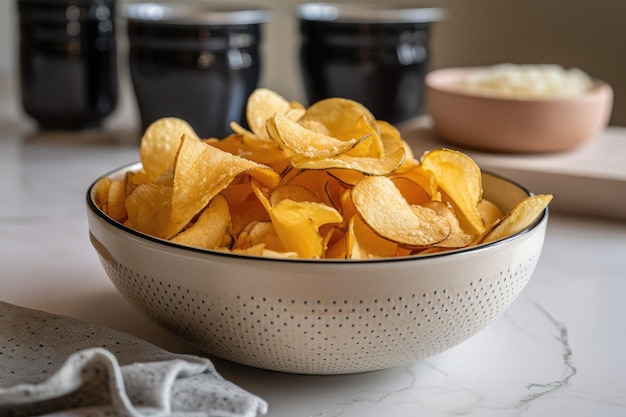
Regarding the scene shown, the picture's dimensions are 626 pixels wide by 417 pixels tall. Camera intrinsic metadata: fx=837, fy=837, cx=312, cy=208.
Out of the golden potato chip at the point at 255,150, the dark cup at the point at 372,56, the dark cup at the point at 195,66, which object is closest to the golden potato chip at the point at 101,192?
the golden potato chip at the point at 255,150

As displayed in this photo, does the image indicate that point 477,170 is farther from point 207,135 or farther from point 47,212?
point 207,135

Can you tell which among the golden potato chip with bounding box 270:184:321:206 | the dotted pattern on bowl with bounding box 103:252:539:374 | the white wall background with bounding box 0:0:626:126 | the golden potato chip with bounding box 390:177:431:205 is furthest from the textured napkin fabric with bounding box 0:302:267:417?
the white wall background with bounding box 0:0:626:126

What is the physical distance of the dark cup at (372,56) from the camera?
5.41 feet

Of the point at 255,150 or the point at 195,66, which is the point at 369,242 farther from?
the point at 195,66

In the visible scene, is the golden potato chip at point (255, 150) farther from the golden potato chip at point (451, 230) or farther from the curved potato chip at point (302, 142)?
the golden potato chip at point (451, 230)

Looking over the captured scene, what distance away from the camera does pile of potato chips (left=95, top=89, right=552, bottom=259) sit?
26.4 inches

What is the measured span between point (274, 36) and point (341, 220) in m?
1.90

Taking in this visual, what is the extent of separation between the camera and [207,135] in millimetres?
1603

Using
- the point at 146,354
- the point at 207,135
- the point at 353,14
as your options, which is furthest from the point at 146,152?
the point at 353,14

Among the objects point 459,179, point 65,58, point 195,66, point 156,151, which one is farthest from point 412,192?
point 65,58

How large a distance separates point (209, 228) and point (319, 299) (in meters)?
0.12

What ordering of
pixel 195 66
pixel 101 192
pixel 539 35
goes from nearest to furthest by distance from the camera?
pixel 101 192
pixel 195 66
pixel 539 35

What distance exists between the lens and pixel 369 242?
2.27 ft

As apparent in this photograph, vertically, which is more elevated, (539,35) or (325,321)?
(539,35)
